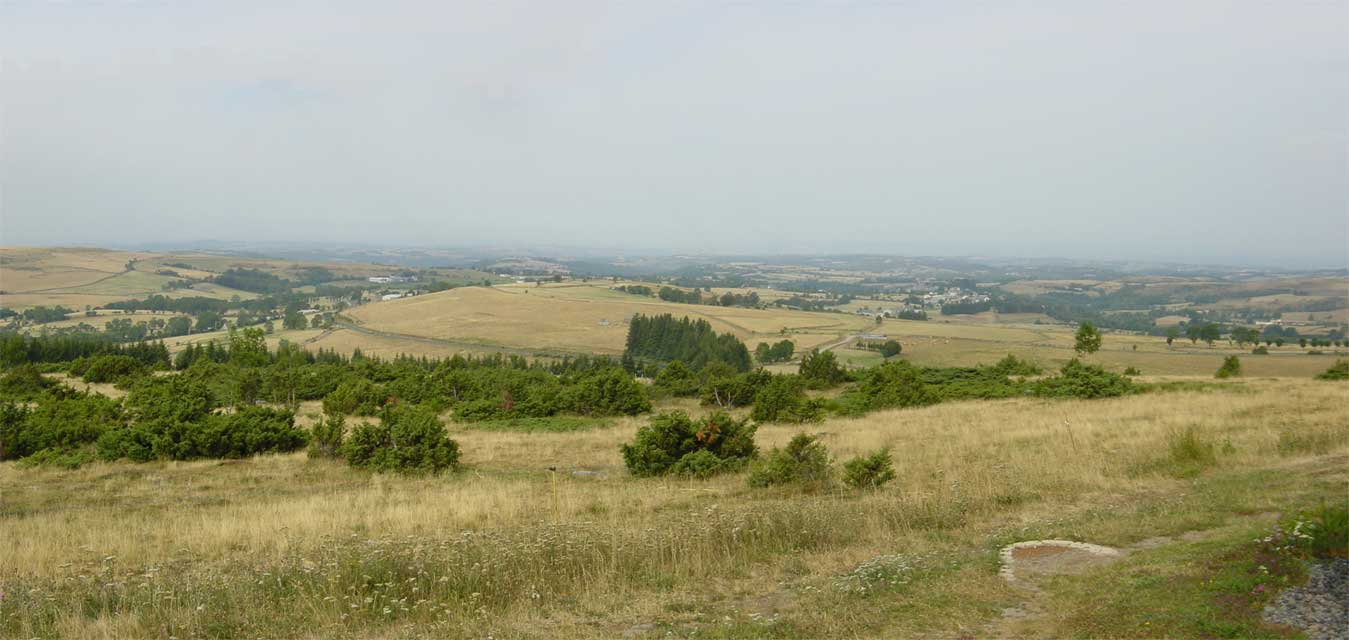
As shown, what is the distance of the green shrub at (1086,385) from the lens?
2502 centimetres

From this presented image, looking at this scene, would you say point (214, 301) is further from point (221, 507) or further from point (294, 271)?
point (221, 507)

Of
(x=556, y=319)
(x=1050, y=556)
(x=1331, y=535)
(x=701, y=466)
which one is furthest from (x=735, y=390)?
(x=556, y=319)

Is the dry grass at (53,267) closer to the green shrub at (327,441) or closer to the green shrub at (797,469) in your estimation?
the green shrub at (327,441)

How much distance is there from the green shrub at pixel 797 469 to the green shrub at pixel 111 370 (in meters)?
35.7

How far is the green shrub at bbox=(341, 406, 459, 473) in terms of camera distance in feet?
54.5

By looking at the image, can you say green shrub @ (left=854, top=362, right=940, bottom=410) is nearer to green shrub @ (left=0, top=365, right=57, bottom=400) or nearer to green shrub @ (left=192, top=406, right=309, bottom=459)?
green shrub @ (left=192, top=406, right=309, bottom=459)

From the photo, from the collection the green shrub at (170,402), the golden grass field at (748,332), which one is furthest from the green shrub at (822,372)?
the green shrub at (170,402)

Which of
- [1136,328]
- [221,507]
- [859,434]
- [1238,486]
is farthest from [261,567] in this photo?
[1136,328]

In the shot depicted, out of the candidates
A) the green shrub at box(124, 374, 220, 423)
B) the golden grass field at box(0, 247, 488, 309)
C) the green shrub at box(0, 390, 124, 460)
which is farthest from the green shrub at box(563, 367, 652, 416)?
the golden grass field at box(0, 247, 488, 309)

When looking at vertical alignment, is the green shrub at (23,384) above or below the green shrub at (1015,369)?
below

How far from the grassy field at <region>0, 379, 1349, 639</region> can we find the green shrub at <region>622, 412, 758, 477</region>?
36.5 inches

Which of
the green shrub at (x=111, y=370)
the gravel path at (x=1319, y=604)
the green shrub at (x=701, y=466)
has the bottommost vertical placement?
the green shrub at (x=111, y=370)

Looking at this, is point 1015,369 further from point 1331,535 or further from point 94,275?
point 94,275

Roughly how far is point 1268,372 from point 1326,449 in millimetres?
35697
